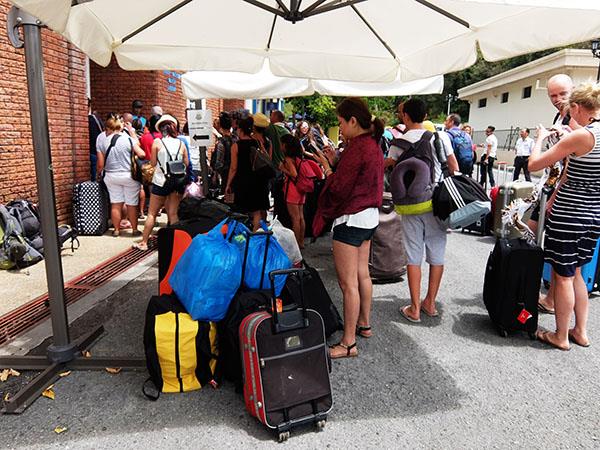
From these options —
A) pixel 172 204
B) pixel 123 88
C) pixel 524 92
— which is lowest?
pixel 172 204

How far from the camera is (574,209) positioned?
3.45 meters

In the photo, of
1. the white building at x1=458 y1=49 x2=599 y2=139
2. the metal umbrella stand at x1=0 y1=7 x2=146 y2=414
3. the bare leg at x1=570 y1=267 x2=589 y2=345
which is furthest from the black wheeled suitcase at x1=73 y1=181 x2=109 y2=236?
the white building at x1=458 y1=49 x2=599 y2=139

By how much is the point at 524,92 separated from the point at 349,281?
30.9 m

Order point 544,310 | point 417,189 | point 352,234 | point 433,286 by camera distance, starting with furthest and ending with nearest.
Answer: point 544,310
point 433,286
point 417,189
point 352,234

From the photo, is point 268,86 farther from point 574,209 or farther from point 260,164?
point 574,209

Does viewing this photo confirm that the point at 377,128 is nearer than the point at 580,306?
Yes

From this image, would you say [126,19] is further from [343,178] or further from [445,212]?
[445,212]

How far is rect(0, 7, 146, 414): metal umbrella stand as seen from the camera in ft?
9.43

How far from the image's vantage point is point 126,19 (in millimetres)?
3834

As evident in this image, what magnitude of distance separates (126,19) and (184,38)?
2.30ft

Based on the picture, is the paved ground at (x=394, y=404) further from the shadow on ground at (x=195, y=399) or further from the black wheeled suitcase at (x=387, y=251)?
the black wheeled suitcase at (x=387, y=251)

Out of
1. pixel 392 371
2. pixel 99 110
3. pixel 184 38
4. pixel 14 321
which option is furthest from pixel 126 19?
pixel 99 110

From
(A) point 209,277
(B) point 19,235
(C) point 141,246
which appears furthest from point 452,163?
(B) point 19,235

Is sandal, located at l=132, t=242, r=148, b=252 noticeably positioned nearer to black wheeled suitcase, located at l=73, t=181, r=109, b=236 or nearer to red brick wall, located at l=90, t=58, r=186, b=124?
black wheeled suitcase, located at l=73, t=181, r=109, b=236
